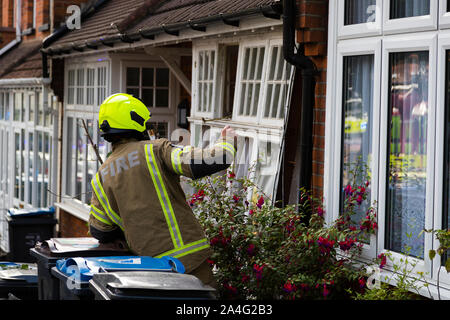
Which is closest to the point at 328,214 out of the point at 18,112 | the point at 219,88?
the point at 219,88

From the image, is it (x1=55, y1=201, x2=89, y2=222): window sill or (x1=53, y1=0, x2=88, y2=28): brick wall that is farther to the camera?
(x1=53, y1=0, x2=88, y2=28): brick wall

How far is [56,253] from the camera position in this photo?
480 cm

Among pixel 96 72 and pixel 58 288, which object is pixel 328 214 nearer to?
pixel 58 288

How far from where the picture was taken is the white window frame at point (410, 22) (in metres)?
4.54

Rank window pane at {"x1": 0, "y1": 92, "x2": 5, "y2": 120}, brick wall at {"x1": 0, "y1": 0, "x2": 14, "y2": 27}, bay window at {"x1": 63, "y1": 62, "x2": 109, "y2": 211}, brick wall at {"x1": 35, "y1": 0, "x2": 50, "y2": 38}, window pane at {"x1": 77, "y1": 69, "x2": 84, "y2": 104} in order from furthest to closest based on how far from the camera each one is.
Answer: brick wall at {"x1": 0, "y1": 0, "x2": 14, "y2": 27} → window pane at {"x1": 0, "y1": 92, "x2": 5, "y2": 120} → brick wall at {"x1": 35, "y1": 0, "x2": 50, "y2": 38} → window pane at {"x1": 77, "y1": 69, "x2": 84, "y2": 104} → bay window at {"x1": 63, "y1": 62, "x2": 109, "y2": 211}

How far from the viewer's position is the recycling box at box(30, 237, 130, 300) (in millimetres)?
→ 4770

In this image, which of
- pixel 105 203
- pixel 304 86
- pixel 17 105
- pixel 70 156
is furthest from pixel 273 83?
pixel 17 105

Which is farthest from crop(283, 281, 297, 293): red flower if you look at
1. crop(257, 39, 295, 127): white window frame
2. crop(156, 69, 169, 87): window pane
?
crop(156, 69, 169, 87): window pane

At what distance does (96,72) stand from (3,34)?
25.4 feet

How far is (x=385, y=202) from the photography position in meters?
5.00

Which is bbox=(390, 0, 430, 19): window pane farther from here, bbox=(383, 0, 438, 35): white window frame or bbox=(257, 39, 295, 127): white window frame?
bbox=(257, 39, 295, 127): white window frame

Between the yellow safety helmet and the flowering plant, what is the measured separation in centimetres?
105

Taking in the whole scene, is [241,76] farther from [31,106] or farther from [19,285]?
[31,106]

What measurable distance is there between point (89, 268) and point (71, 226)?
8674 millimetres
